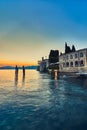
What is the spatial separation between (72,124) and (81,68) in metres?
63.1

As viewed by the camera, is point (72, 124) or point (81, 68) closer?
point (72, 124)

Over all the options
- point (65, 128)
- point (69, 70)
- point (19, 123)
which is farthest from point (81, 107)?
point (69, 70)

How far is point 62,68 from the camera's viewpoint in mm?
92812

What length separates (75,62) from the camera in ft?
260

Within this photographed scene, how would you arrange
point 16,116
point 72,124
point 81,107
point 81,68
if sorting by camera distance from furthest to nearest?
point 81,68, point 81,107, point 16,116, point 72,124

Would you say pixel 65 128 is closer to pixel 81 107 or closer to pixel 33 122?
pixel 33 122

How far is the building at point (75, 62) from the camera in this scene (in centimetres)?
7269

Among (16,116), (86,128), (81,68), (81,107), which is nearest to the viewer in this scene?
(86,128)

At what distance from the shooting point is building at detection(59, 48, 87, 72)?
72.7m

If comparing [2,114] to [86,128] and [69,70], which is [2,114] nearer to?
[86,128]

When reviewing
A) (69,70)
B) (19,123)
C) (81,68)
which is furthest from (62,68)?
(19,123)

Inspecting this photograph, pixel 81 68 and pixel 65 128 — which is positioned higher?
pixel 81 68

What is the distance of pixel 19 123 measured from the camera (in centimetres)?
1266

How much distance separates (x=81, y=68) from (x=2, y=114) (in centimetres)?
6236
